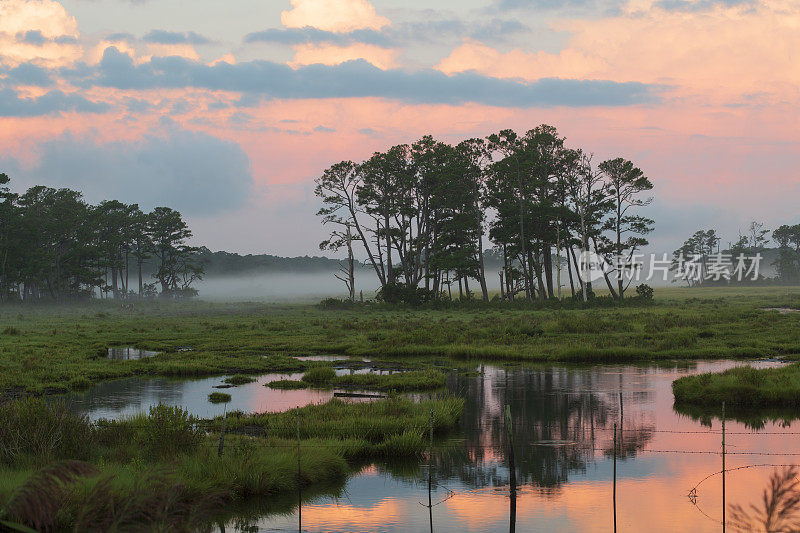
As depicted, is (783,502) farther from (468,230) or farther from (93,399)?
(468,230)

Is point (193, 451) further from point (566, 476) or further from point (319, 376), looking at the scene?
point (319, 376)

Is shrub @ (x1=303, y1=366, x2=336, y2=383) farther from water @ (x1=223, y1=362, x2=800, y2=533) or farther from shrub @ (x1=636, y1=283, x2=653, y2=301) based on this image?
shrub @ (x1=636, y1=283, x2=653, y2=301)

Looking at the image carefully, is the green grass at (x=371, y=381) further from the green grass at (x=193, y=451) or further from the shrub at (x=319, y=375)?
the green grass at (x=193, y=451)

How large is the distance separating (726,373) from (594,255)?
2368 inches

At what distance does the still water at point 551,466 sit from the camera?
14.5m

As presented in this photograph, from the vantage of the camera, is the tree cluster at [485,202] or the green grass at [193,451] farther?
the tree cluster at [485,202]

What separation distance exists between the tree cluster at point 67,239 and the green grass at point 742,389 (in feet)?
301

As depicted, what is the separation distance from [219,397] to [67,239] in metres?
94.6

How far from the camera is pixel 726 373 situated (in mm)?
28891

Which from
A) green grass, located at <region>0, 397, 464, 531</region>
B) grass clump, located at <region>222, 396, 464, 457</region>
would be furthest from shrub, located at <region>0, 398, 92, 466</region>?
grass clump, located at <region>222, 396, 464, 457</region>

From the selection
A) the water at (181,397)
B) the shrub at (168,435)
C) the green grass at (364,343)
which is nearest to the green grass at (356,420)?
the water at (181,397)

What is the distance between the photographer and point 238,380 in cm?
3259

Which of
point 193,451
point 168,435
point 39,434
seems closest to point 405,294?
point 168,435

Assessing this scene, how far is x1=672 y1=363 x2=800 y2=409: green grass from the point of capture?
85.8 feet
